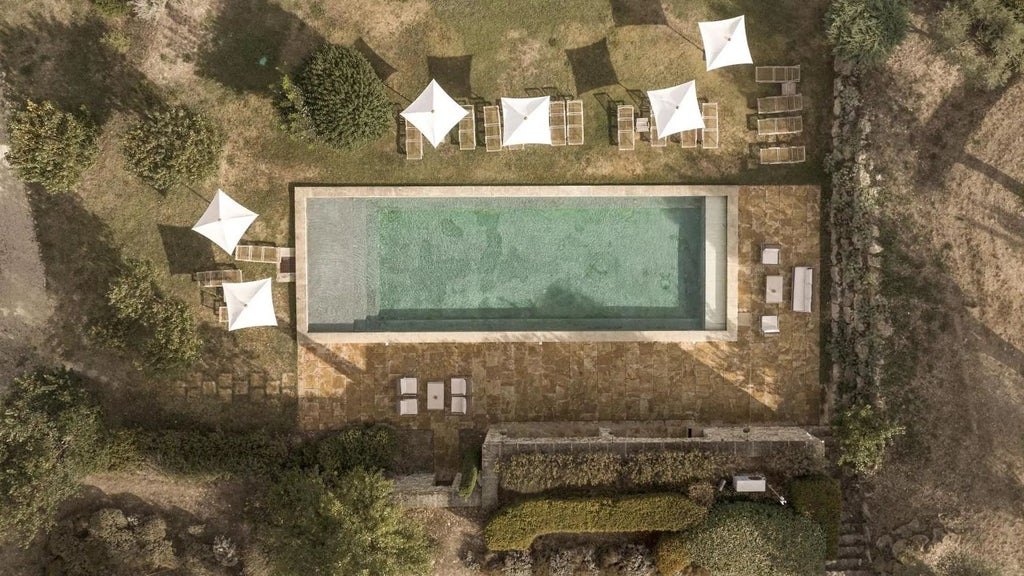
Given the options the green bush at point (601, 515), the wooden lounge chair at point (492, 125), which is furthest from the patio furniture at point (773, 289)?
the wooden lounge chair at point (492, 125)

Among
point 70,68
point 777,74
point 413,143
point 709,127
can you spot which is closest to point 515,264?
point 413,143

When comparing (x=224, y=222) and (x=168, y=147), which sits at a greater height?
(x=168, y=147)

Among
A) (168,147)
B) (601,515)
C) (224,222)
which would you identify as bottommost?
(601,515)

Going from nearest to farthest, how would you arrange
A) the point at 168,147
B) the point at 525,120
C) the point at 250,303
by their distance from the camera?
the point at 168,147
the point at 525,120
the point at 250,303

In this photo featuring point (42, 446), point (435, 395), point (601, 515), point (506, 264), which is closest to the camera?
point (42, 446)

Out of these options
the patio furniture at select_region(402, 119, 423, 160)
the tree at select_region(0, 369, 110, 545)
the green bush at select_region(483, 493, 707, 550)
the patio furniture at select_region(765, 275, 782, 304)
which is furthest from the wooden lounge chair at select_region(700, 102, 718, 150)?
the tree at select_region(0, 369, 110, 545)

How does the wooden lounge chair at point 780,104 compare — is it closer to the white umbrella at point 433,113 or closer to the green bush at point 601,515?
the white umbrella at point 433,113

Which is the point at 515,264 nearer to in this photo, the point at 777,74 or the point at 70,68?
the point at 777,74
